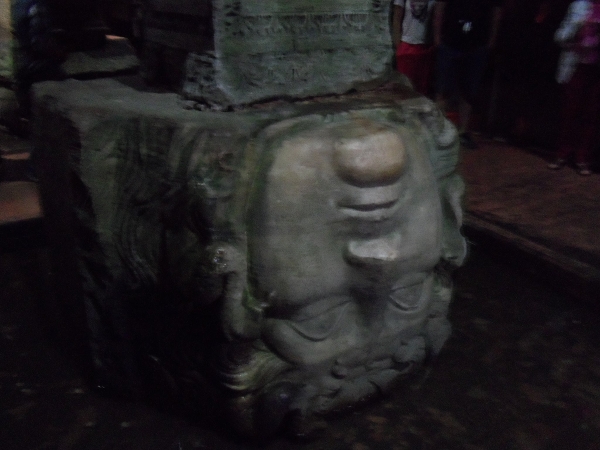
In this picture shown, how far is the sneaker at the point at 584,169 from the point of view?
14.3 ft

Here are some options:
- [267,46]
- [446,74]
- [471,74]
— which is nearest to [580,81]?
[471,74]

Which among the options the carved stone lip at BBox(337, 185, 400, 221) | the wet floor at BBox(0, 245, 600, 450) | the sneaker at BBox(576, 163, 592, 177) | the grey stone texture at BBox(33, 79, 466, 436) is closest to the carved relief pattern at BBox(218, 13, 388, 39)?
the grey stone texture at BBox(33, 79, 466, 436)

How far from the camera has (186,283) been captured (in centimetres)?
169

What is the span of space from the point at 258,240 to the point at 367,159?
37 cm

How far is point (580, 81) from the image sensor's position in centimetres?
426

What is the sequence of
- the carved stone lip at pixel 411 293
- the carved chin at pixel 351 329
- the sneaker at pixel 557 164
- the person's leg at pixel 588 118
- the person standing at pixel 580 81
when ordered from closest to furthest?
the carved chin at pixel 351 329, the carved stone lip at pixel 411 293, the person standing at pixel 580 81, the person's leg at pixel 588 118, the sneaker at pixel 557 164

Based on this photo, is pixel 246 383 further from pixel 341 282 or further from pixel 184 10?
pixel 184 10

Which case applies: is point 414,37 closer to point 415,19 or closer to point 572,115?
point 415,19

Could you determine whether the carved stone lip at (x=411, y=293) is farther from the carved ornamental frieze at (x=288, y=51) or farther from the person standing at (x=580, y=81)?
the person standing at (x=580, y=81)

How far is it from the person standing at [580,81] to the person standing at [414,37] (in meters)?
0.90

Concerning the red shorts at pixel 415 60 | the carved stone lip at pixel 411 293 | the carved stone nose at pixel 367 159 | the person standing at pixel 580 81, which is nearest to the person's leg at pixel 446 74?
the red shorts at pixel 415 60

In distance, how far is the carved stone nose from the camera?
169 cm

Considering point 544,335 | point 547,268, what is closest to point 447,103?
point 547,268

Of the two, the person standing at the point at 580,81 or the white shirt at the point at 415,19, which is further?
the white shirt at the point at 415,19
